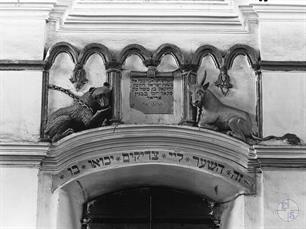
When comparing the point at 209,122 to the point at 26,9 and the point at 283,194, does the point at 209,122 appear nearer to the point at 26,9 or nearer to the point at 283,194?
the point at 283,194

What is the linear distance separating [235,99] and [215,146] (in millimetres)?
570

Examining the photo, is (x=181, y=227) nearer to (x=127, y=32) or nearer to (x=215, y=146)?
(x=215, y=146)

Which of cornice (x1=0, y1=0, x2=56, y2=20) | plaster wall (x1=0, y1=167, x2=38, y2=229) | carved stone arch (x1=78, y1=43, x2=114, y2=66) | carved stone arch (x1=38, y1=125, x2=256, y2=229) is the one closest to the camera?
plaster wall (x1=0, y1=167, x2=38, y2=229)

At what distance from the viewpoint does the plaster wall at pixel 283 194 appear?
865 centimetres

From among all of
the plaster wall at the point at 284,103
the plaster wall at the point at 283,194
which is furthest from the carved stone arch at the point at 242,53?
the plaster wall at the point at 283,194

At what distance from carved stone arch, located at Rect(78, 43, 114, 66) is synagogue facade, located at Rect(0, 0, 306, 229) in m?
0.01

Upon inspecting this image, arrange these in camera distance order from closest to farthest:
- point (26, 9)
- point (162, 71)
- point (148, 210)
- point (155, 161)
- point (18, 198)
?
point (18, 198) → point (155, 161) → point (162, 71) → point (26, 9) → point (148, 210)

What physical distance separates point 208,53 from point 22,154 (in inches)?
82.5

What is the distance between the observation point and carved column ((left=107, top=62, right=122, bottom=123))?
29.2 feet

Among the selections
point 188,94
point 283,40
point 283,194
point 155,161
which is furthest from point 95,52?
point 283,194

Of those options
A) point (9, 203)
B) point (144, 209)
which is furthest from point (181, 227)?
point (9, 203)

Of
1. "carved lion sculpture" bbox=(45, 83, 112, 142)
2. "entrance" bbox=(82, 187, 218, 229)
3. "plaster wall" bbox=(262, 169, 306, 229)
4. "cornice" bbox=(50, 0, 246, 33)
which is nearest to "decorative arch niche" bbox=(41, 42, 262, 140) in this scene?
"carved lion sculpture" bbox=(45, 83, 112, 142)

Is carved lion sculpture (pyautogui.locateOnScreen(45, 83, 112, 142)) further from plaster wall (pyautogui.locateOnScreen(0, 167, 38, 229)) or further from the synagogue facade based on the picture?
plaster wall (pyautogui.locateOnScreen(0, 167, 38, 229))

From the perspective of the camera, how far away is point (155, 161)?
346 inches
